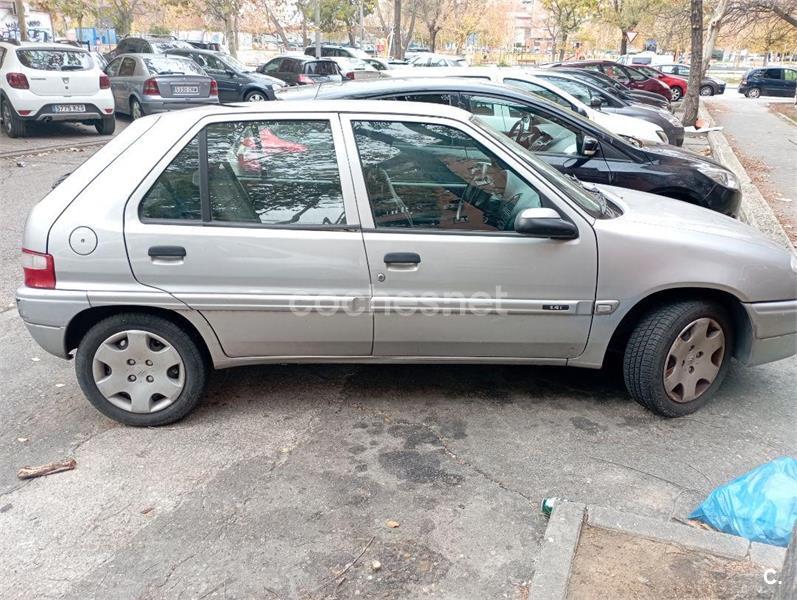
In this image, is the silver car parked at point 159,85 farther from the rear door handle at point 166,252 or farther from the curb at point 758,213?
the rear door handle at point 166,252

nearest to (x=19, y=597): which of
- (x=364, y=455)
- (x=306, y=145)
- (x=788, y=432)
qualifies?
(x=364, y=455)

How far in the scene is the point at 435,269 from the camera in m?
3.51

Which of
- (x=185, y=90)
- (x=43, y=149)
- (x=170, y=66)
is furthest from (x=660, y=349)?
(x=170, y=66)

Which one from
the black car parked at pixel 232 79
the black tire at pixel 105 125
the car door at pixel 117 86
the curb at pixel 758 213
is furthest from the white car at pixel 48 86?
the curb at pixel 758 213

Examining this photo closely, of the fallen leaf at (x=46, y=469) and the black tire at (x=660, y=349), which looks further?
the black tire at (x=660, y=349)

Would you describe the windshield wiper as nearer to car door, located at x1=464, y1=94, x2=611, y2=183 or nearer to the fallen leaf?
car door, located at x1=464, y1=94, x2=611, y2=183

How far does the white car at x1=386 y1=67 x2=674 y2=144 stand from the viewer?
754 centimetres

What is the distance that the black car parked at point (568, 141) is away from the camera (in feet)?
19.5

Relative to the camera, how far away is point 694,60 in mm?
16688

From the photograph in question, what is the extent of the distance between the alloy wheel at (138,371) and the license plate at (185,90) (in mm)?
12235

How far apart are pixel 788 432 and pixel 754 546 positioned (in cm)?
140

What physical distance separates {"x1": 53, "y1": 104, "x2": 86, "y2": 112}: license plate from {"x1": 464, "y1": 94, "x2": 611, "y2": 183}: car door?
9.55 metres

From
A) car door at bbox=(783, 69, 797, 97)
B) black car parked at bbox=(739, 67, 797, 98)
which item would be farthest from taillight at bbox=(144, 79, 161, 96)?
car door at bbox=(783, 69, 797, 97)

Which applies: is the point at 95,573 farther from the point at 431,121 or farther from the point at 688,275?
the point at 688,275
